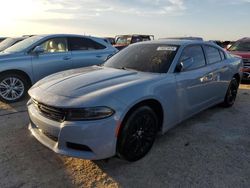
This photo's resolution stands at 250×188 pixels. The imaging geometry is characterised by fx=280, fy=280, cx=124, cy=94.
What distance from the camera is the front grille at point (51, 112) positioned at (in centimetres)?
309

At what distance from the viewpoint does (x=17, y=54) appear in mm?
6520

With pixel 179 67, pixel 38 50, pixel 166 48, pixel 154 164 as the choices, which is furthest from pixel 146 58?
pixel 38 50

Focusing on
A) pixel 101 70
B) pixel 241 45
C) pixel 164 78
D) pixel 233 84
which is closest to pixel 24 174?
pixel 101 70

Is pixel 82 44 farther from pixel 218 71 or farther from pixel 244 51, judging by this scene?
pixel 244 51

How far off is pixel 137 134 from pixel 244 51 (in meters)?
7.74

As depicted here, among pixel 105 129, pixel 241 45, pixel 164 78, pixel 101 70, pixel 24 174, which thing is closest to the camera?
pixel 105 129

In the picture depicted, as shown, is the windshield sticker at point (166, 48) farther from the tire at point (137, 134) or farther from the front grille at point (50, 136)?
the front grille at point (50, 136)

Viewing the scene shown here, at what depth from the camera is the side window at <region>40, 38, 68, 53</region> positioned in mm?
7048

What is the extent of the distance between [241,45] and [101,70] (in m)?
7.66

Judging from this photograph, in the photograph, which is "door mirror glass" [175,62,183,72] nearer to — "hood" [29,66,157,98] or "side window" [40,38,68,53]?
"hood" [29,66,157,98]

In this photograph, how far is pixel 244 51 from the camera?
9.77 metres

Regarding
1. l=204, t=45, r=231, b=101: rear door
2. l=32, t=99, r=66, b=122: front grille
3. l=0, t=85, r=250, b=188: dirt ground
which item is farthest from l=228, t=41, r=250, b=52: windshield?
l=32, t=99, r=66, b=122: front grille

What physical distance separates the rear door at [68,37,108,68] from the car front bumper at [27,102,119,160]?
4334 millimetres

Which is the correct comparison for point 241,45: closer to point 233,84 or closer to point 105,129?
point 233,84
